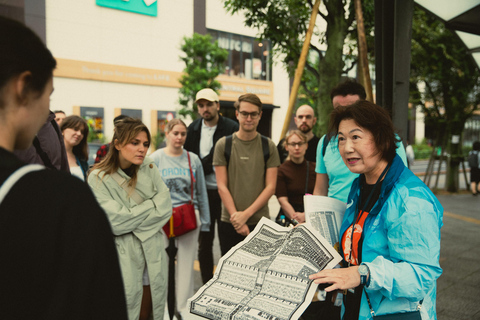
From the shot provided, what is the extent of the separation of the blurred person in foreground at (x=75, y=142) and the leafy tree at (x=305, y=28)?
404 centimetres

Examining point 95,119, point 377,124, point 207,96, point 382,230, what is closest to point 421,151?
point 95,119

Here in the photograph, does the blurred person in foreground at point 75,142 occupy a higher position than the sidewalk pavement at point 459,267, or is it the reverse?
the blurred person in foreground at point 75,142

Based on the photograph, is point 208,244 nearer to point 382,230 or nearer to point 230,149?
point 230,149

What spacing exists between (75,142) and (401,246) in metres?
3.80

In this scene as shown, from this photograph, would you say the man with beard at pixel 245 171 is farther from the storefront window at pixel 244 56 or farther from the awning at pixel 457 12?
the storefront window at pixel 244 56

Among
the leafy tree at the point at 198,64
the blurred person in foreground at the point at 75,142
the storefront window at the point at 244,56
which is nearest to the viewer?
the blurred person in foreground at the point at 75,142

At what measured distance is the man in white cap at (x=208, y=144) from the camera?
400cm

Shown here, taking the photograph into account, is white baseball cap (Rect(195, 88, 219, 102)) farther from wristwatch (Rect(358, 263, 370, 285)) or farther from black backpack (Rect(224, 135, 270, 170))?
wristwatch (Rect(358, 263, 370, 285))

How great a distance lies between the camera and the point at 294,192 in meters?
3.90

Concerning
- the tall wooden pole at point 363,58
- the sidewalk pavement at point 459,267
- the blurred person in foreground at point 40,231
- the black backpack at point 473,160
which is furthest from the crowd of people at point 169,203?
the black backpack at point 473,160

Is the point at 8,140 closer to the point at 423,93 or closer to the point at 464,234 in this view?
the point at 464,234

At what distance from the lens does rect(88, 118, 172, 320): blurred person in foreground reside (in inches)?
104

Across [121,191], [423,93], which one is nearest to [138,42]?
[423,93]

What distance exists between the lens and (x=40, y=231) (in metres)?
0.72
